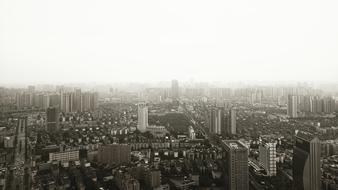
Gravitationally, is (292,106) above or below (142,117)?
above

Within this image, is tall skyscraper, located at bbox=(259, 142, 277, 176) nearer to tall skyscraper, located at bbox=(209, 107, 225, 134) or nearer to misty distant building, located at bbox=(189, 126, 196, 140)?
misty distant building, located at bbox=(189, 126, 196, 140)

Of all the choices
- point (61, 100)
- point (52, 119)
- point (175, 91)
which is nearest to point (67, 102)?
point (61, 100)

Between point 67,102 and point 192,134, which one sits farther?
point 192,134

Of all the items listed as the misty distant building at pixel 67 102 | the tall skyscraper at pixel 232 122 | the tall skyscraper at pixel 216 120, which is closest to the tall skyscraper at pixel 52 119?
the misty distant building at pixel 67 102

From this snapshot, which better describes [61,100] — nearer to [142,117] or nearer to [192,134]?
[142,117]

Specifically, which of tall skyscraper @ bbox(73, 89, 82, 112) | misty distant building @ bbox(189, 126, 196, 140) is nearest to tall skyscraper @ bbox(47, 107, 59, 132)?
tall skyscraper @ bbox(73, 89, 82, 112)

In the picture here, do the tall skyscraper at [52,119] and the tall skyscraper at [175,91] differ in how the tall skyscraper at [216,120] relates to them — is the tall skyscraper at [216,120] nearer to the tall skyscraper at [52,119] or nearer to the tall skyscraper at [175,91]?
the tall skyscraper at [175,91]

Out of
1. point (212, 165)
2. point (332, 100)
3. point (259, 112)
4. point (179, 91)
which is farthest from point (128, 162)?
point (179, 91)
